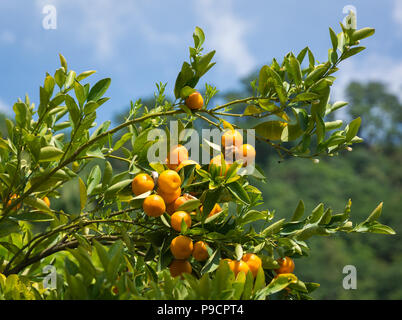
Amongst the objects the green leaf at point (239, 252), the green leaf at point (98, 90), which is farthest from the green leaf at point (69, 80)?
the green leaf at point (239, 252)

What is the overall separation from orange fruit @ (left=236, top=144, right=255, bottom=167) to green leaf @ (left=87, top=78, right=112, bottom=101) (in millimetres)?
270

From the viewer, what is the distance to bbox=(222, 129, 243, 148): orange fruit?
0.87 meters

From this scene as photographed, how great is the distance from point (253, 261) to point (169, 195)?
0.61 feet

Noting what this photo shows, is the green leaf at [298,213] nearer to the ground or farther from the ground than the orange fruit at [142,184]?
nearer to the ground

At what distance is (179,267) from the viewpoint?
0.84 meters

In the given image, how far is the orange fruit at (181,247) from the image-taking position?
2.65 feet

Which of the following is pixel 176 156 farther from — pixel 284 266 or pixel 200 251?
pixel 284 266

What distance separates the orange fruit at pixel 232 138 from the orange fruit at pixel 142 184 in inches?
6.1

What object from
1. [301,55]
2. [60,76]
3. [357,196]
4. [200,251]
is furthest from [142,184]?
[357,196]

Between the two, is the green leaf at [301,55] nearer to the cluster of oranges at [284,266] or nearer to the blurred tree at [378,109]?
the cluster of oranges at [284,266]

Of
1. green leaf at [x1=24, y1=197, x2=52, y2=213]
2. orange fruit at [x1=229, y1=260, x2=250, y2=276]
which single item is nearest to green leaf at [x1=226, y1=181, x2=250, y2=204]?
orange fruit at [x1=229, y1=260, x2=250, y2=276]

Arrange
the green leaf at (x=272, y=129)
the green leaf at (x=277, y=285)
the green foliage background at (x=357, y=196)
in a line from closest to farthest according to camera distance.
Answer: the green leaf at (x=277, y=285), the green leaf at (x=272, y=129), the green foliage background at (x=357, y=196)

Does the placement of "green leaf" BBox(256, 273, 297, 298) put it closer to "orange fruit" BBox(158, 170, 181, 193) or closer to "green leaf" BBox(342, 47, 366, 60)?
"orange fruit" BBox(158, 170, 181, 193)

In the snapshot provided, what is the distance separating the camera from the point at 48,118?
0.97m
